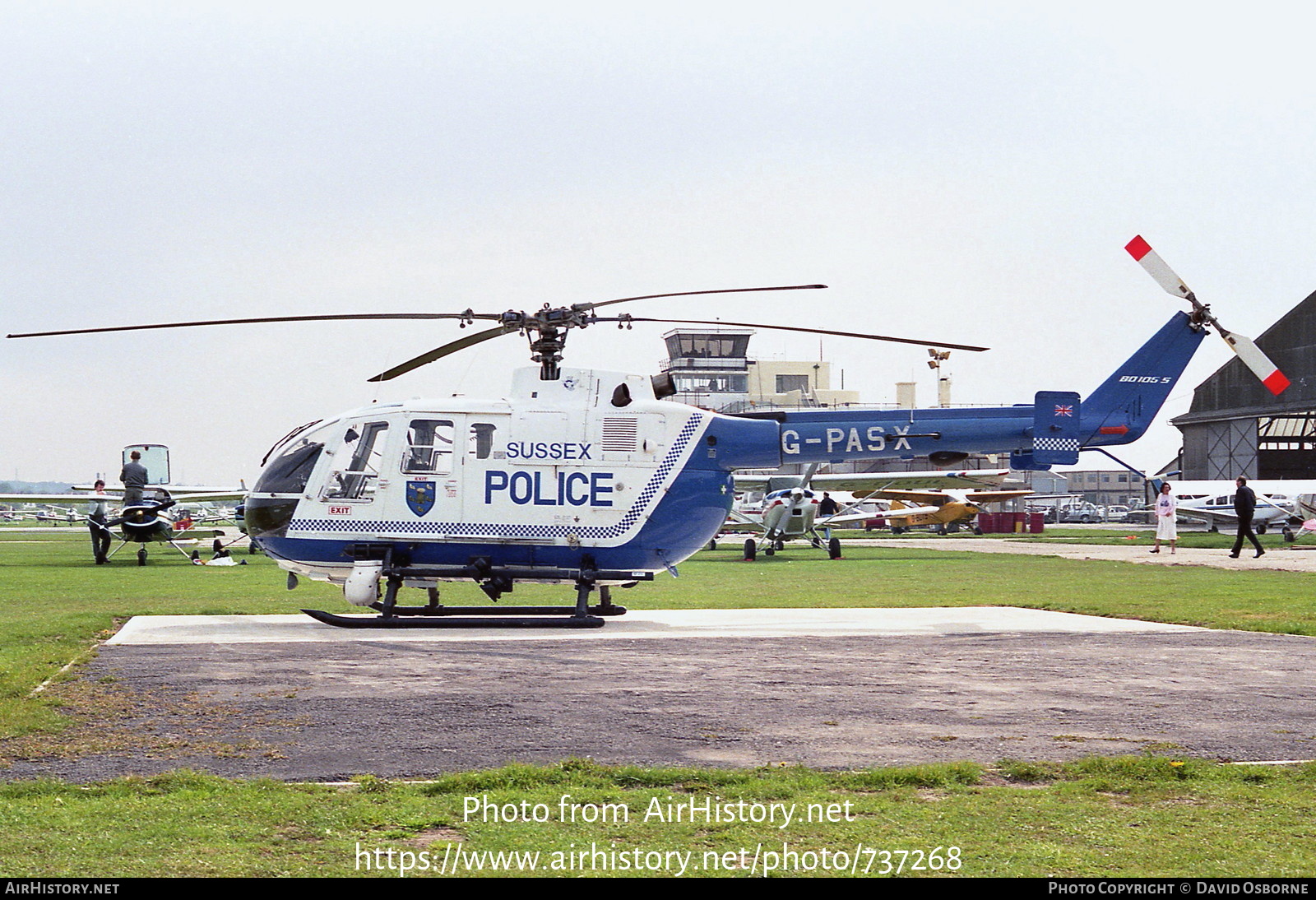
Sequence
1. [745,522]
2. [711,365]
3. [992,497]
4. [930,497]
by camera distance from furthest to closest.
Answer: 1. [711,365]
2. [930,497]
3. [992,497]
4. [745,522]

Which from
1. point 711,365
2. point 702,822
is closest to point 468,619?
point 702,822

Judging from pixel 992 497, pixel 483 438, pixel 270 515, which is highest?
pixel 483 438

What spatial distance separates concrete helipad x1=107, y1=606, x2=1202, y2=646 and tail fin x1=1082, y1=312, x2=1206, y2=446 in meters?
2.71

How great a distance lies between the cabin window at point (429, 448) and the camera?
15.0m

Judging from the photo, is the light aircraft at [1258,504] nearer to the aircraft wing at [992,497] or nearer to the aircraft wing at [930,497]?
the aircraft wing at [992,497]

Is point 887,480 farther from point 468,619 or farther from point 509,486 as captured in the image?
point 468,619

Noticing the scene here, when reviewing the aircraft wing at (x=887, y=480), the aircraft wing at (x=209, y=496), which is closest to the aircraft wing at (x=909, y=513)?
the aircraft wing at (x=887, y=480)

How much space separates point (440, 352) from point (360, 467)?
1704 mm

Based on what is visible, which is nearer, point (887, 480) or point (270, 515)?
point (270, 515)

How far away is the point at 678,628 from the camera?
47.0ft

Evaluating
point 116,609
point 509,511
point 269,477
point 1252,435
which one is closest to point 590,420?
point 509,511

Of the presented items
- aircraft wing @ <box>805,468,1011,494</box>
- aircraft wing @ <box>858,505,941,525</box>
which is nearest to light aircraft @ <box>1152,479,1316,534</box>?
aircraft wing @ <box>858,505,941,525</box>

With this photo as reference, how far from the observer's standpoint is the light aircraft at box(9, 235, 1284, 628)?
14.9 m

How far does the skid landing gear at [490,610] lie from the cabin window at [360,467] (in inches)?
39.6
